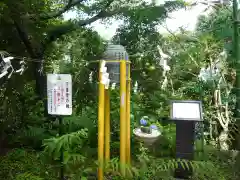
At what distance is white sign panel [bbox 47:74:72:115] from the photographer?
9.75ft

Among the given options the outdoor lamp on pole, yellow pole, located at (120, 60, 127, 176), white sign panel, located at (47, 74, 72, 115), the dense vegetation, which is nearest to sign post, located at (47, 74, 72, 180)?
white sign panel, located at (47, 74, 72, 115)

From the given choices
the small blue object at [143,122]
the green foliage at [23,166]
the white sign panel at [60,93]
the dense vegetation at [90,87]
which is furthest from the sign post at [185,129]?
the green foliage at [23,166]

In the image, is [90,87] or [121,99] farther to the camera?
[90,87]

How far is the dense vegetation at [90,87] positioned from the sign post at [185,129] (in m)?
0.38

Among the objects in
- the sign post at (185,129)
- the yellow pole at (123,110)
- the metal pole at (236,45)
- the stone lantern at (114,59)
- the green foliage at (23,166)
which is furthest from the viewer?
the metal pole at (236,45)

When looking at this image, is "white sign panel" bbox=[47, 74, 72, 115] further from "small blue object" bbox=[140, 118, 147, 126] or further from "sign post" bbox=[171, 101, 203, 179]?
"small blue object" bbox=[140, 118, 147, 126]

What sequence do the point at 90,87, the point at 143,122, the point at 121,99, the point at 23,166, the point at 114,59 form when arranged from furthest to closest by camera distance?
the point at 90,87
the point at 143,122
the point at 23,166
the point at 114,59
the point at 121,99

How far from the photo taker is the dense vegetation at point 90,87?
412 centimetres

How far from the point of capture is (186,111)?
3.25 meters

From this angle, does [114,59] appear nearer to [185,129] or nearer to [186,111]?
[186,111]

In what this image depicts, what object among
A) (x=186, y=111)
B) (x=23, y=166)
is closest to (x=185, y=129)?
(x=186, y=111)

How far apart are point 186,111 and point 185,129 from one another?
21 cm

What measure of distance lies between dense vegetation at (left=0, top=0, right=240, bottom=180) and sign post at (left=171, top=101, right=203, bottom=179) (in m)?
0.38

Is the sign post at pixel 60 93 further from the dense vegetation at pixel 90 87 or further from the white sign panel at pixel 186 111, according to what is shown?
the white sign panel at pixel 186 111
